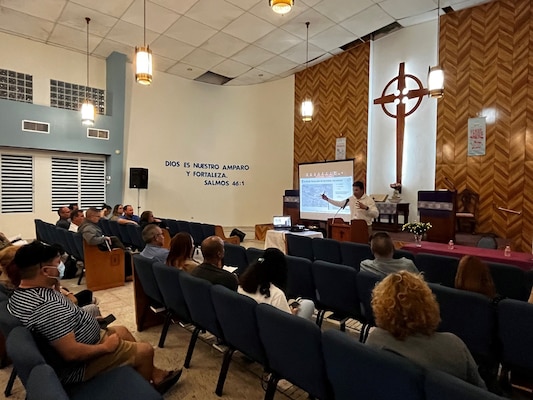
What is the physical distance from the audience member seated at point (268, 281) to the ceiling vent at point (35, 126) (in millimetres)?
7567

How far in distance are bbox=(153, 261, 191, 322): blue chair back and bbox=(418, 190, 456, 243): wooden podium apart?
4964 mm

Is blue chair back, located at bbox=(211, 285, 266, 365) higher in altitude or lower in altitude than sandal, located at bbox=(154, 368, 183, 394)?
higher

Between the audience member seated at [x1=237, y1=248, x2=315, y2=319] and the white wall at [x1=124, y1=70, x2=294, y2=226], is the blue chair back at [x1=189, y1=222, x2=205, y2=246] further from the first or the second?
the audience member seated at [x1=237, y1=248, x2=315, y2=319]

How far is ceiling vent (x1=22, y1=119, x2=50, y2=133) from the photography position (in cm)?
742

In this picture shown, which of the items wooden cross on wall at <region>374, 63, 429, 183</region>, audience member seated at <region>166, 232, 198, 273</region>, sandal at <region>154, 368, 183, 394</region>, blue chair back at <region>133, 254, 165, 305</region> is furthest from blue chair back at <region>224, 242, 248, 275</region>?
wooden cross on wall at <region>374, 63, 429, 183</region>

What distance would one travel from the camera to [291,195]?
9.62 m

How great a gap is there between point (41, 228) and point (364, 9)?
304 inches

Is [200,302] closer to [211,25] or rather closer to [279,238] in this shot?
[279,238]

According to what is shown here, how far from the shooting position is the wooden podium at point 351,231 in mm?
5098

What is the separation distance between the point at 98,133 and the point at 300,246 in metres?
6.42

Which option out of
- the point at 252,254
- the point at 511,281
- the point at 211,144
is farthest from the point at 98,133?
the point at 511,281

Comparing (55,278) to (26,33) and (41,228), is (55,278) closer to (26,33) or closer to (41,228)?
(41,228)

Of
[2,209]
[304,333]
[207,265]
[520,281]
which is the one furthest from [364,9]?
[2,209]

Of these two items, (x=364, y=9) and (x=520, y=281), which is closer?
(x=520, y=281)
